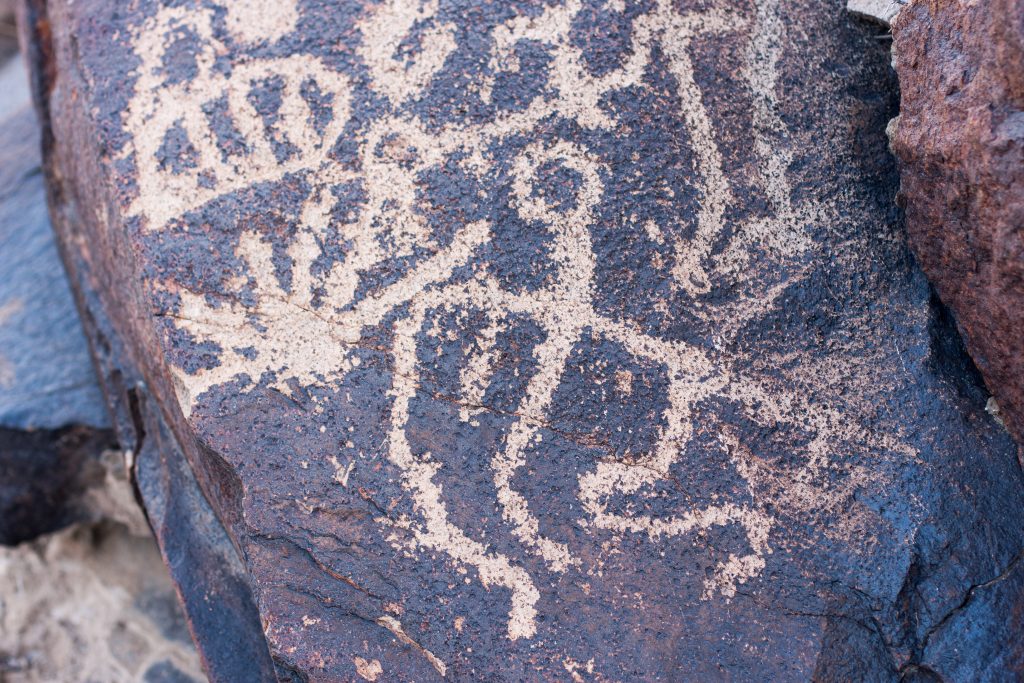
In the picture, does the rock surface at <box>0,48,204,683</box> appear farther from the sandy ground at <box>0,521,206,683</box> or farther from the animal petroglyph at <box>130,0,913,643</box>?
the animal petroglyph at <box>130,0,913,643</box>

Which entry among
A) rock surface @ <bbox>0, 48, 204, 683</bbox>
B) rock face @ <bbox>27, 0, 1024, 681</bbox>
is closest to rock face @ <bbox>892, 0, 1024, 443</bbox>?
rock face @ <bbox>27, 0, 1024, 681</bbox>

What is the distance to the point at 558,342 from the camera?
2.91ft

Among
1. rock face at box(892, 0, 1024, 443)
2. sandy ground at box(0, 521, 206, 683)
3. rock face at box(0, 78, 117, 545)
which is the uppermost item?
rock face at box(892, 0, 1024, 443)

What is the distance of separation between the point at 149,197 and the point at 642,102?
0.56 m

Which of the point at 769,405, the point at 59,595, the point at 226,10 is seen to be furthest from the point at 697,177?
the point at 59,595

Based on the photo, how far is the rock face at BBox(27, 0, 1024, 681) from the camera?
0.84 m

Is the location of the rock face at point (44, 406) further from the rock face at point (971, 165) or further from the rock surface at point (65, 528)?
the rock face at point (971, 165)

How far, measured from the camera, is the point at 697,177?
0.92 metres

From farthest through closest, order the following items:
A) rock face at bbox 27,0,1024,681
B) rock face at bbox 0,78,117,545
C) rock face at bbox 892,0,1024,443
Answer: rock face at bbox 0,78,117,545 < rock face at bbox 27,0,1024,681 < rock face at bbox 892,0,1024,443

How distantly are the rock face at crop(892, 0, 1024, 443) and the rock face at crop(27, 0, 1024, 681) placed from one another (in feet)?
0.14

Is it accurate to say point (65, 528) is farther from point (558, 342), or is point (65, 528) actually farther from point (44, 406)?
point (558, 342)

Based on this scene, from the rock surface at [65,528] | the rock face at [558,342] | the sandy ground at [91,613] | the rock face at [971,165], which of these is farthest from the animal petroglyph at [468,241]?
the sandy ground at [91,613]

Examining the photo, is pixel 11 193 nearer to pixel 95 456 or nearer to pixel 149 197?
pixel 95 456

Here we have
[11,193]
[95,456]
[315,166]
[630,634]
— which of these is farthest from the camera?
[11,193]
